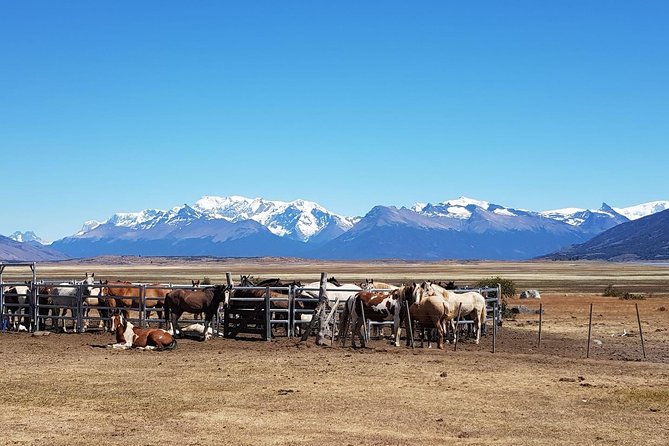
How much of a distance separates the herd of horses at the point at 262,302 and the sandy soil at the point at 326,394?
0.87 m

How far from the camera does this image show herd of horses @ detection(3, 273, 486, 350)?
78.3 feet

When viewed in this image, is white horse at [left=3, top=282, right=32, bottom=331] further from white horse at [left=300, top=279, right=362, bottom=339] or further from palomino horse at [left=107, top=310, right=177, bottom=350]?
white horse at [left=300, top=279, right=362, bottom=339]

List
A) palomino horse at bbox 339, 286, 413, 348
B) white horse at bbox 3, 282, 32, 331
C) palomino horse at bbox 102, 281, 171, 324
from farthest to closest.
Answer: white horse at bbox 3, 282, 32, 331 → palomino horse at bbox 102, 281, 171, 324 → palomino horse at bbox 339, 286, 413, 348

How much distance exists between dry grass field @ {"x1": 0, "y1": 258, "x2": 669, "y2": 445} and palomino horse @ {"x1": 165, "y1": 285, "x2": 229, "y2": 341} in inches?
62.4

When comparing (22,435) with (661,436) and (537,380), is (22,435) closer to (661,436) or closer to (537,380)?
(661,436)

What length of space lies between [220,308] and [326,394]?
11.4 metres

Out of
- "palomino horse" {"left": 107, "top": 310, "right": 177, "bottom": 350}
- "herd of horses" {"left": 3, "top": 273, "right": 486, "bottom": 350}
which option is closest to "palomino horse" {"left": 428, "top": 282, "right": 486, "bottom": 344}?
"herd of horses" {"left": 3, "top": 273, "right": 486, "bottom": 350}

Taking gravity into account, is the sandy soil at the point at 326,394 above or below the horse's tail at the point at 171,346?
below

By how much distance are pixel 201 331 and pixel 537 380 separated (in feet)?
37.1

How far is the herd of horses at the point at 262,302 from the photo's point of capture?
78.3 ft

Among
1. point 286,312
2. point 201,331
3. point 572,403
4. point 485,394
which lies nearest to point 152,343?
point 201,331

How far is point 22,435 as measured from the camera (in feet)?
39.4

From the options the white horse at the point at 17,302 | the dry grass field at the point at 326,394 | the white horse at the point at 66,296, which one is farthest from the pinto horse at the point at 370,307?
the white horse at the point at 17,302

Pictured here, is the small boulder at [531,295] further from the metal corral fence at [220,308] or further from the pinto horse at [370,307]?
the pinto horse at [370,307]
